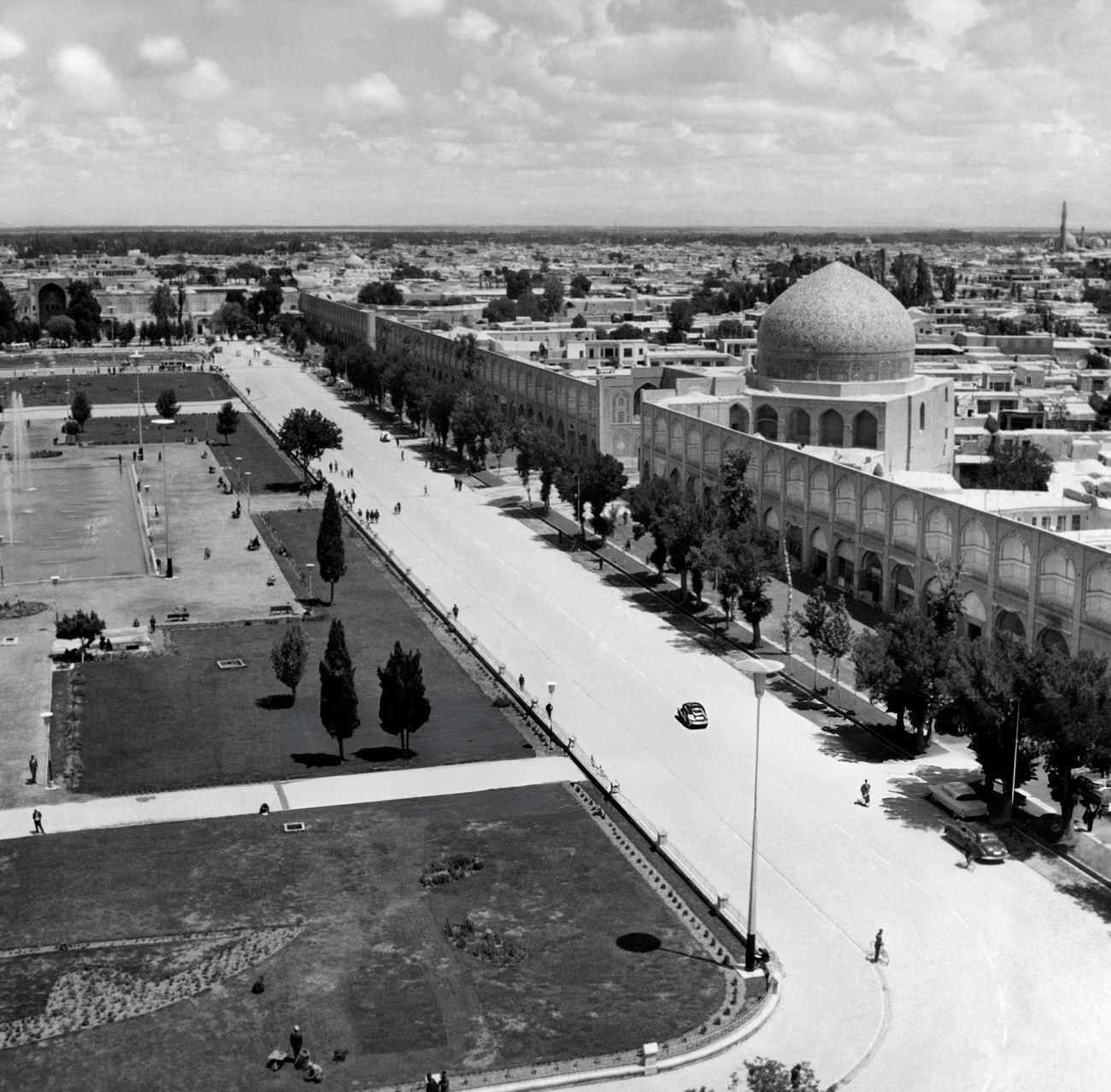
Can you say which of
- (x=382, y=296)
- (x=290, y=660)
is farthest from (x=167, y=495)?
(x=382, y=296)

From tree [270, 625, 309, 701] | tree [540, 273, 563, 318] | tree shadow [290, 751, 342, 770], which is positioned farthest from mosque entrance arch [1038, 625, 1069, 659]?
tree [540, 273, 563, 318]

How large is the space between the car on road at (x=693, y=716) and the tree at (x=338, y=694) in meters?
8.59

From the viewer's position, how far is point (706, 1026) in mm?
24281

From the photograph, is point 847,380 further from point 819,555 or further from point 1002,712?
point 1002,712

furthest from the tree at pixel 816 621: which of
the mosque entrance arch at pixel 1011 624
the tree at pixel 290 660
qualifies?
the tree at pixel 290 660

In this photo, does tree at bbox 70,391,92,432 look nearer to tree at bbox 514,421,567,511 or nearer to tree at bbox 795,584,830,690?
tree at bbox 514,421,567,511

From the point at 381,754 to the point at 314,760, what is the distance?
167 cm

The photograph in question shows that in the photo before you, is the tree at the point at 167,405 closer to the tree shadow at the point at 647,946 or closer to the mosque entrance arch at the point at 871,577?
the mosque entrance arch at the point at 871,577

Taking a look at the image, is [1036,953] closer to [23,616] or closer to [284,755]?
[284,755]

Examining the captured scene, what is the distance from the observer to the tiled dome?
2608 inches

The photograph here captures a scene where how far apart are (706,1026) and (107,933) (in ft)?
36.3

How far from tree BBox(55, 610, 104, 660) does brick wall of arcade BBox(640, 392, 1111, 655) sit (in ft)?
84.2

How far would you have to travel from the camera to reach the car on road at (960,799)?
109 feet

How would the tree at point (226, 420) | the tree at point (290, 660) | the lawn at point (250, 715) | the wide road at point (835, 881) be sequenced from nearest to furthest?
the wide road at point (835, 881) → the lawn at point (250, 715) → the tree at point (290, 660) → the tree at point (226, 420)
